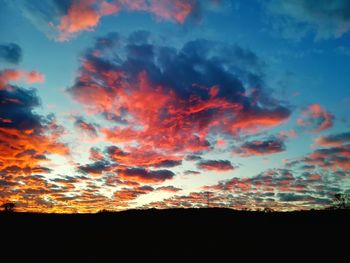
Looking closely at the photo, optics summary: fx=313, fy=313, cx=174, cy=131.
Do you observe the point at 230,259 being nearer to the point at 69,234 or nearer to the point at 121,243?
the point at 121,243

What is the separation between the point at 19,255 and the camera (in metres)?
18.0

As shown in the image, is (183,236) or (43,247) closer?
(43,247)

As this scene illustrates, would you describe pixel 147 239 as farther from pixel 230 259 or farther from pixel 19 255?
pixel 19 255

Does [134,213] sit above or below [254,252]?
above

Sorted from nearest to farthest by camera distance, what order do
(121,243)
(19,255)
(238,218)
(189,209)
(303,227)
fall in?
(19,255)
(121,243)
(303,227)
(238,218)
(189,209)

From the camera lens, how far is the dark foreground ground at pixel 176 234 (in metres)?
18.9

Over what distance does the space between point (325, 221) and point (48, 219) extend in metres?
20.9

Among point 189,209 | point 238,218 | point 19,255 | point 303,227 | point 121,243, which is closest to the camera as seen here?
point 19,255

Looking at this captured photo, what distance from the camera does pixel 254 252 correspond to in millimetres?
18953

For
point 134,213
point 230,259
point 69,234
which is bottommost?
point 230,259

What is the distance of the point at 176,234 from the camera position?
21234mm

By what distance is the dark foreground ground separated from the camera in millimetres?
18922

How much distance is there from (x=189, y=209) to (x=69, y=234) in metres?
10.5

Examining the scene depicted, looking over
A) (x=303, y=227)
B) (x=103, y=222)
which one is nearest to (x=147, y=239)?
(x=103, y=222)
